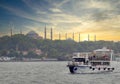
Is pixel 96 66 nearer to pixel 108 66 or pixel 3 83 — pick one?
pixel 108 66

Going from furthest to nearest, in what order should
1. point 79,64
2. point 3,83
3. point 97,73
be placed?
point 97,73
point 79,64
point 3,83

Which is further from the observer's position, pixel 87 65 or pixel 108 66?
pixel 108 66

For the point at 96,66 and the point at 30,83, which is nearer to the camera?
the point at 30,83

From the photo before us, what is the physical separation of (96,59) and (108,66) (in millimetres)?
5799

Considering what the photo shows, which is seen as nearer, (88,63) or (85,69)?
(85,69)

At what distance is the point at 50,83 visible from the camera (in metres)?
95.6

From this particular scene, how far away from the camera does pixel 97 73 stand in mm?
129250

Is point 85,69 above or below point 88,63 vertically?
below

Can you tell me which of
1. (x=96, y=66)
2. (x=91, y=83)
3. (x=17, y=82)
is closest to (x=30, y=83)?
(x=17, y=82)

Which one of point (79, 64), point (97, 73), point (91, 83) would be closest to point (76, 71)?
point (79, 64)

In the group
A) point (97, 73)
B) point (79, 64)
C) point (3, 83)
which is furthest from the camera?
point (97, 73)

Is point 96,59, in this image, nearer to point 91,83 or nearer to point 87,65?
point 87,65

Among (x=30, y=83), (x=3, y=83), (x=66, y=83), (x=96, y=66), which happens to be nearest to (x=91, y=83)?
(x=66, y=83)

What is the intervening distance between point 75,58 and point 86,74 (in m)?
6.56
